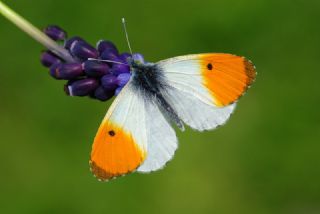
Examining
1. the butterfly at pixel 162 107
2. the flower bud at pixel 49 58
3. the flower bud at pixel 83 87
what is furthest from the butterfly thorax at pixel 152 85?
the flower bud at pixel 49 58

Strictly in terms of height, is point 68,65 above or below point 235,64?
above

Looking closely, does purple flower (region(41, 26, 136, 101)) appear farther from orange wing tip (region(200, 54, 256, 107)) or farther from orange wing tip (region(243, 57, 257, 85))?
orange wing tip (region(243, 57, 257, 85))

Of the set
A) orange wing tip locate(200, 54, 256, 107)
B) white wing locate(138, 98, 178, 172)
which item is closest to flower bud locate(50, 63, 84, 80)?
white wing locate(138, 98, 178, 172)

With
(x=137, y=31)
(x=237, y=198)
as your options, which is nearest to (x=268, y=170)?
(x=237, y=198)

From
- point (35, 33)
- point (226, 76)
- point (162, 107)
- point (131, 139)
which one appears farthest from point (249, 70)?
point (35, 33)

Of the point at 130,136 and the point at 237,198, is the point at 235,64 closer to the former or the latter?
the point at 130,136
